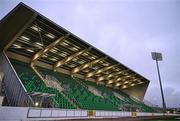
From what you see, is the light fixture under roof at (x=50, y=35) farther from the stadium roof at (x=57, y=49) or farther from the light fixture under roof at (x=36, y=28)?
the light fixture under roof at (x=36, y=28)

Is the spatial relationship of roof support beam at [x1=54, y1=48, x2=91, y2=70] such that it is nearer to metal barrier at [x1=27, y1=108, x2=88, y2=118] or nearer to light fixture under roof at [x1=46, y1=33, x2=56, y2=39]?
light fixture under roof at [x1=46, y1=33, x2=56, y2=39]

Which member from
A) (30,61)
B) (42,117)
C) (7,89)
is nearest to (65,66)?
(30,61)

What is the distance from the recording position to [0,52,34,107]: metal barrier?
13883 millimetres

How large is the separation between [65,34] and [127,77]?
2703 cm

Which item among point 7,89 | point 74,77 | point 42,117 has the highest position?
point 74,77

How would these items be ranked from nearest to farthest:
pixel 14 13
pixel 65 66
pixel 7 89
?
pixel 14 13
pixel 7 89
pixel 65 66

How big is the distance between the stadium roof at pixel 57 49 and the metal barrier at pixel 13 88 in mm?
2907

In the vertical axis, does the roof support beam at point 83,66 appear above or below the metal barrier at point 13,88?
above

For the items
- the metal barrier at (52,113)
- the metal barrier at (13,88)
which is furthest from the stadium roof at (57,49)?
the metal barrier at (52,113)

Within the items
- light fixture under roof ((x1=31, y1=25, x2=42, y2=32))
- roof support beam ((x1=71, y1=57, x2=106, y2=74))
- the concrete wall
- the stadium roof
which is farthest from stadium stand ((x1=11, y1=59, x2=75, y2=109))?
roof support beam ((x1=71, y1=57, x2=106, y2=74))

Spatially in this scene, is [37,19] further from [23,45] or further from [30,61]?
[30,61]

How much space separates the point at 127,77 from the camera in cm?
4306

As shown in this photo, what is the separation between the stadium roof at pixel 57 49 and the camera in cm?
1800

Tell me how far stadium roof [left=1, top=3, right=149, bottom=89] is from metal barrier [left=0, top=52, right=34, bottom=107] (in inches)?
114
